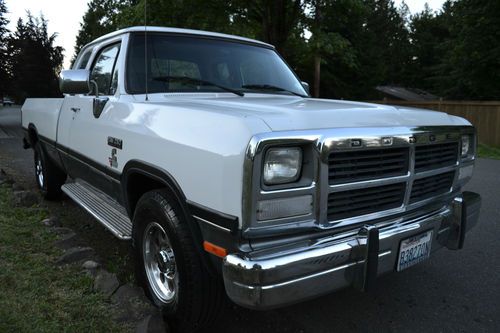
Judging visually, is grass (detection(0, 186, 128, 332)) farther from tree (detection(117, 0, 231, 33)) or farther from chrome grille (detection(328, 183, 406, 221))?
tree (detection(117, 0, 231, 33))

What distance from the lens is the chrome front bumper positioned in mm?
2025

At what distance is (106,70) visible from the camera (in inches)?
154

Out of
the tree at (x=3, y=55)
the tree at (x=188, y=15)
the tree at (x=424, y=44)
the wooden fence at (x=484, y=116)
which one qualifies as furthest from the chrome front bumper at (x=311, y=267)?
the tree at (x=424, y=44)

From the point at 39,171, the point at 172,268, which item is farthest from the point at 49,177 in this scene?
the point at 172,268

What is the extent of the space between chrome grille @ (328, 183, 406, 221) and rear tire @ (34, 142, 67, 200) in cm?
433

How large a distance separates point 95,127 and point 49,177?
95.1 inches

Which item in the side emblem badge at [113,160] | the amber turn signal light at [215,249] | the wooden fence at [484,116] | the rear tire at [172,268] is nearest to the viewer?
the amber turn signal light at [215,249]

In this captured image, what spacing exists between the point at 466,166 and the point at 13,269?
3378mm

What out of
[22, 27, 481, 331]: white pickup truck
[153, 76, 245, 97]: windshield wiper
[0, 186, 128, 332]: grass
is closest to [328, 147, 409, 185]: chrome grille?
[22, 27, 481, 331]: white pickup truck

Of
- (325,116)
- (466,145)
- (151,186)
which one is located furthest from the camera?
(466,145)

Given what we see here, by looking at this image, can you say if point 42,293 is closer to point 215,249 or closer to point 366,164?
point 215,249

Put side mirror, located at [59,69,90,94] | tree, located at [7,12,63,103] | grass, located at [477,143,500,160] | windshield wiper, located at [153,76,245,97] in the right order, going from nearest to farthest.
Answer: windshield wiper, located at [153,76,245,97] < side mirror, located at [59,69,90,94] < grass, located at [477,143,500,160] < tree, located at [7,12,63,103]

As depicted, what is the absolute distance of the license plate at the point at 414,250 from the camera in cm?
253

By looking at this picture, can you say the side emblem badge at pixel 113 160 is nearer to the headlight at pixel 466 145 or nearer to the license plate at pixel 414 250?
the license plate at pixel 414 250
